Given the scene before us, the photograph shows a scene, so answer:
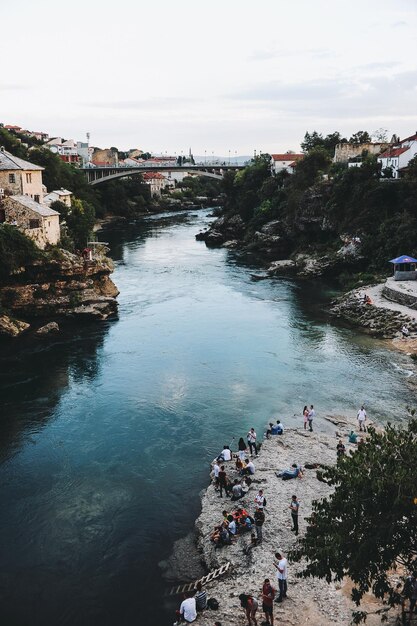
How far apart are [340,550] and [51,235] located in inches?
1590

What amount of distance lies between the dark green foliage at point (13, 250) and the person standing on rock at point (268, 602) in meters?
33.8

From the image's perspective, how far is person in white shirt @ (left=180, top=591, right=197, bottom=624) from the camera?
50.3 feet

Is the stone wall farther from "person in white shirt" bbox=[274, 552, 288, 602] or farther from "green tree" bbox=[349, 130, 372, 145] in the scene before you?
"person in white shirt" bbox=[274, 552, 288, 602]

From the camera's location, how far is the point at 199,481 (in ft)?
75.9

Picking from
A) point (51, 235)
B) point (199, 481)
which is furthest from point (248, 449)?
point (51, 235)

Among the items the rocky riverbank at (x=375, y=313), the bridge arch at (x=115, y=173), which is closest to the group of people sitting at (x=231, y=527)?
the rocky riverbank at (x=375, y=313)

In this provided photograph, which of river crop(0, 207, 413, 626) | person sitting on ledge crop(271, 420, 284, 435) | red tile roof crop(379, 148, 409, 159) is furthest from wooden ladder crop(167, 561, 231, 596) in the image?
red tile roof crop(379, 148, 409, 159)

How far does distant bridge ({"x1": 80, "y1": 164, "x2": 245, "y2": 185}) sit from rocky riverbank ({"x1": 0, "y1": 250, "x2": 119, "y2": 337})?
214 feet

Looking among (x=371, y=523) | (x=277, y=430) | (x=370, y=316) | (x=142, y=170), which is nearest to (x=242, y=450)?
(x=277, y=430)

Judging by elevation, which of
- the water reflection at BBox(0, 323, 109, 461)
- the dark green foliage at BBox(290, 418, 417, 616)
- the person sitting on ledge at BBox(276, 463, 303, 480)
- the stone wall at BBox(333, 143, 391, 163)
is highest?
the stone wall at BBox(333, 143, 391, 163)

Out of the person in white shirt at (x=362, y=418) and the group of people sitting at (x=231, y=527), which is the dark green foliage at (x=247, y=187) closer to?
the person in white shirt at (x=362, y=418)

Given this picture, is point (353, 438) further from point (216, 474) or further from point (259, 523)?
point (259, 523)

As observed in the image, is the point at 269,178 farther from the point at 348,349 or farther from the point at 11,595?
the point at 11,595

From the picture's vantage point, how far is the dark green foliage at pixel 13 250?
42.2m
